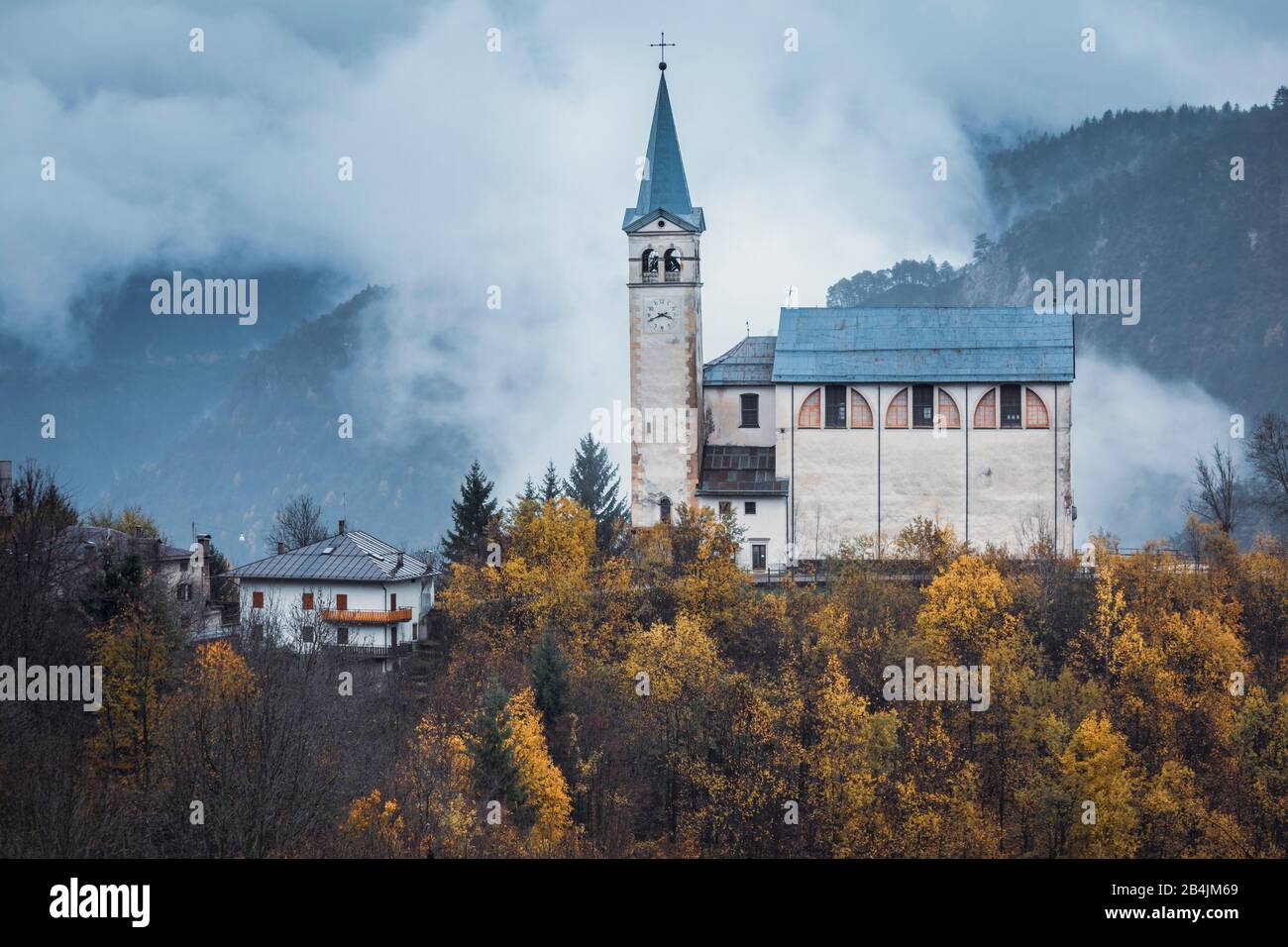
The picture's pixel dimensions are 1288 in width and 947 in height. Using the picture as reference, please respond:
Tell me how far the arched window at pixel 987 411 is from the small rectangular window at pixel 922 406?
175 cm

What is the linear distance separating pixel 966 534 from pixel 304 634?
26391 mm

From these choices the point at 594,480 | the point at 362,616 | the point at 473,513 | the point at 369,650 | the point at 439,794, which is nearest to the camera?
the point at 439,794

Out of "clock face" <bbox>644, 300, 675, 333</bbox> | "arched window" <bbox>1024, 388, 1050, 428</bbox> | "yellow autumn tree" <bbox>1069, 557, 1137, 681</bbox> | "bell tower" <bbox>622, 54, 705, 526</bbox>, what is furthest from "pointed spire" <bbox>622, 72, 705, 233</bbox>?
"yellow autumn tree" <bbox>1069, 557, 1137, 681</bbox>

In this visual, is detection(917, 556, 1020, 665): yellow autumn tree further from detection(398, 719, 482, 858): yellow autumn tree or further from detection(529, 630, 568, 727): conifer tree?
detection(398, 719, 482, 858): yellow autumn tree

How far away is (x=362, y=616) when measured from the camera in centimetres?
5841

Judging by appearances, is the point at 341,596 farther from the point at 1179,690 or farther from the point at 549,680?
the point at 1179,690

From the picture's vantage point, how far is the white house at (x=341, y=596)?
58.0 m

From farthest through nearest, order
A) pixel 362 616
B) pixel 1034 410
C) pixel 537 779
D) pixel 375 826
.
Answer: pixel 1034 410, pixel 362 616, pixel 537 779, pixel 375 826

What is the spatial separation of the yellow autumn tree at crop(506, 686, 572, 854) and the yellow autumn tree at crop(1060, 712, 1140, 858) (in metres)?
15.1

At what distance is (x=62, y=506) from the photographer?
2341 inches

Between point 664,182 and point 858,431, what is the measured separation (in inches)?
521

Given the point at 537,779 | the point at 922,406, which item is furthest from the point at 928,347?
the point at 537,779

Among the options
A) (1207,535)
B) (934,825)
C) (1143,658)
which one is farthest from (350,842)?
(1207,535)

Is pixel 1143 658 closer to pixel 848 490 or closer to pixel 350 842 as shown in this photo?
pixel 848 490
